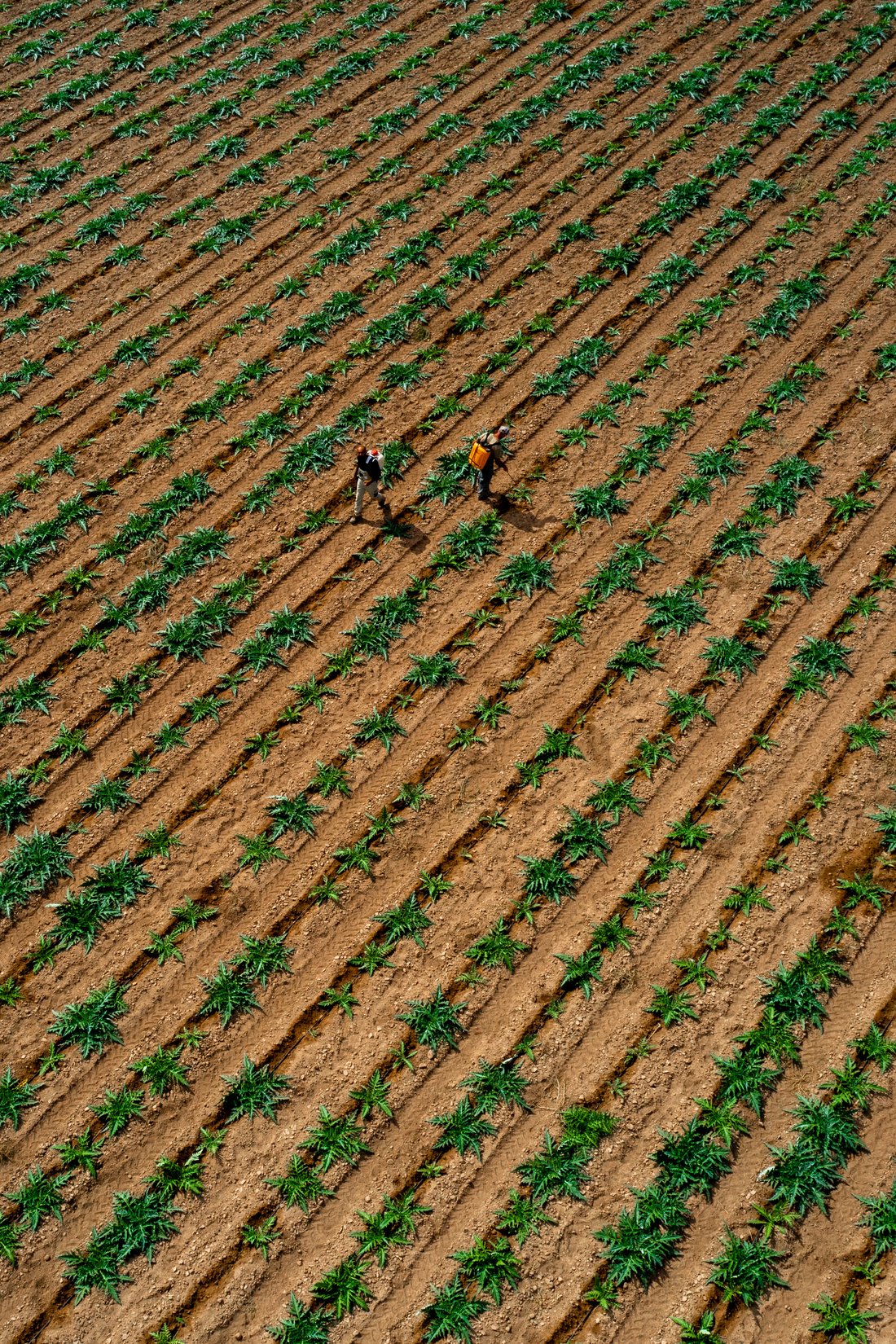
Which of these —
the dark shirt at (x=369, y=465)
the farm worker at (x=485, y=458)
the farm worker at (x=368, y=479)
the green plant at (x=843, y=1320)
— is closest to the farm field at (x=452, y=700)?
the green plant at (x=843, y=1320)

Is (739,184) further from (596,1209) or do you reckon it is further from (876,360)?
(596,1209)

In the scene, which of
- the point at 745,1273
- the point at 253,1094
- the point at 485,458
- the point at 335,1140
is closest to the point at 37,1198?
the point at 253,1094

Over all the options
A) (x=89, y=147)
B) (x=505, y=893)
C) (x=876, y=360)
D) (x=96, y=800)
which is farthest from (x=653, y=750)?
(x=89, y=147)

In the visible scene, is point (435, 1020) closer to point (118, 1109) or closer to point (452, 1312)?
point (452, 1312)

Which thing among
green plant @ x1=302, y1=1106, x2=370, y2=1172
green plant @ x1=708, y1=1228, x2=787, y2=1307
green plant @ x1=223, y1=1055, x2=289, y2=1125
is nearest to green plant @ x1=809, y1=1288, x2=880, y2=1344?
green plant @ x1=708, y1=1228, x2=787, y2=1307

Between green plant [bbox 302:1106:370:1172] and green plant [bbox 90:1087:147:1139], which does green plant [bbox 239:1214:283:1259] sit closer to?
green plant [bbox 302:1106:370:1172]

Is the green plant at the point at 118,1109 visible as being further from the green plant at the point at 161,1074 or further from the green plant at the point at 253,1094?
the green plant at the point at 253,1094
